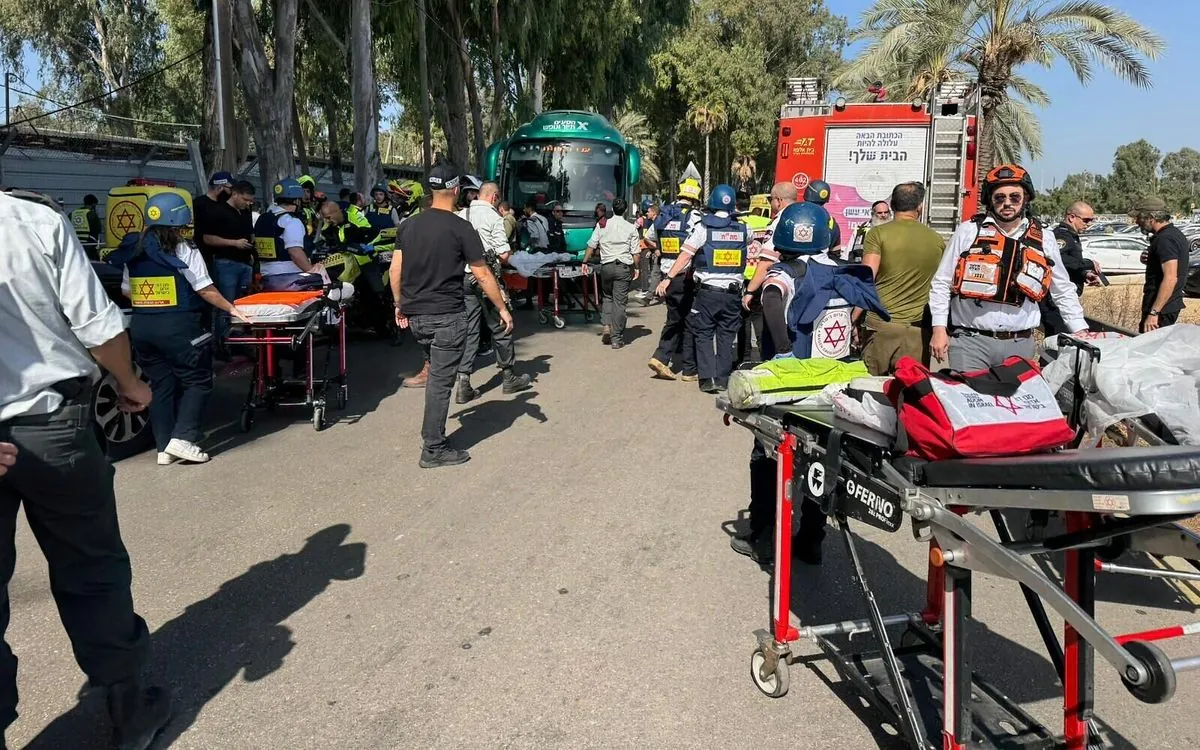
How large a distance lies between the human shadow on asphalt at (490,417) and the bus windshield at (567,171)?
8.68 metres

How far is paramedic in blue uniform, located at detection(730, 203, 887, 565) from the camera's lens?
4.46 m

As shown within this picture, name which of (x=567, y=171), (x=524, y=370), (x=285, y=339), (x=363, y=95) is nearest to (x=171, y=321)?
(x=285, y=339)

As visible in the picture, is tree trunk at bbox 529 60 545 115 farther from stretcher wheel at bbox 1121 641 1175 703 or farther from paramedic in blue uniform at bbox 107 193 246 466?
stretcher wheel at bbox 1121 641 1175 703

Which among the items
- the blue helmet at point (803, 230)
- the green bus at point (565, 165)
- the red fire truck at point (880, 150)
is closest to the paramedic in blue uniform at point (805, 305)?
the blue helmet at point (803, 230)

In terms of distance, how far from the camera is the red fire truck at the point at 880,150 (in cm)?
1232

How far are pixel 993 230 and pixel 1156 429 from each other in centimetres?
207

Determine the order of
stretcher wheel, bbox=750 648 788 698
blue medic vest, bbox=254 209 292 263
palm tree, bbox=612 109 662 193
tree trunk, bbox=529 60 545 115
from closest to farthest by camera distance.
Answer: stretcher wheel, bbox=750 648 788 698 < blue medic vest, bbox=254 209 292 263 < tree trunk, bbox=529 60 545 115 < palm tree, bbox=612 109 662 193

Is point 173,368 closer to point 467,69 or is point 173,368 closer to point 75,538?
point 75,538

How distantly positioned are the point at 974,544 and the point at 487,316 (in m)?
7.13

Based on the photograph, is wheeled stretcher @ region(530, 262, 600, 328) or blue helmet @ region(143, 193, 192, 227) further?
wheeled stretcher @ region(530, 262, 600, 328)

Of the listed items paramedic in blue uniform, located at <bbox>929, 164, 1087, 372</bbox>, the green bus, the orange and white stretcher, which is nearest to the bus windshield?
the green bus

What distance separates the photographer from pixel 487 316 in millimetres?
9125

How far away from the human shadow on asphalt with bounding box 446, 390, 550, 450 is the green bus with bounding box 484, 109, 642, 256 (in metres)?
8.73

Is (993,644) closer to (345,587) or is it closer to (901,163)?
(345,587)
